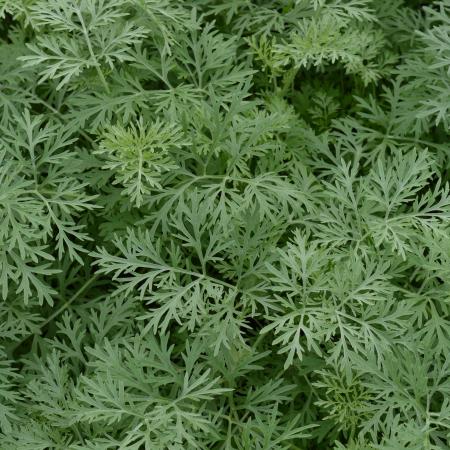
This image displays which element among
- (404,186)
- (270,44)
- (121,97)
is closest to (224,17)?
(270,44)

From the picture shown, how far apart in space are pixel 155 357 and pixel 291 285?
0.47 m

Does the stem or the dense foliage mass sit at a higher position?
the stem

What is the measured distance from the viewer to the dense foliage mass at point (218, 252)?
1939 millimetres

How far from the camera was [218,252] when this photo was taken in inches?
91.5

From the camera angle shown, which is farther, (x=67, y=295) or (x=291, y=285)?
(x=67, y=295)

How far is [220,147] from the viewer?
7.21 feet

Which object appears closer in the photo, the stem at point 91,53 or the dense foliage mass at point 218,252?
the dense foliage mass at point 218,252

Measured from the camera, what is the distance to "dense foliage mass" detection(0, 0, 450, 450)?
1939mm

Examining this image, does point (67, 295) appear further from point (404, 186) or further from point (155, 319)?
point (404, 186)

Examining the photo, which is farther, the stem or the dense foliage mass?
the stem

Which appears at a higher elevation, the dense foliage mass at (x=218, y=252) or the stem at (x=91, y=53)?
the stem at (x=91, y=53)

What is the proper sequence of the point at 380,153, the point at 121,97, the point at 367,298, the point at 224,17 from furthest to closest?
1. the point at 224,17
2. the point at 380,153
3. the point at 121,97
4. the point at 367,298

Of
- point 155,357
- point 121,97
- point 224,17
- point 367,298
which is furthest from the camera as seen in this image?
point 224,17

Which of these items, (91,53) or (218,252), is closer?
(91,53)
